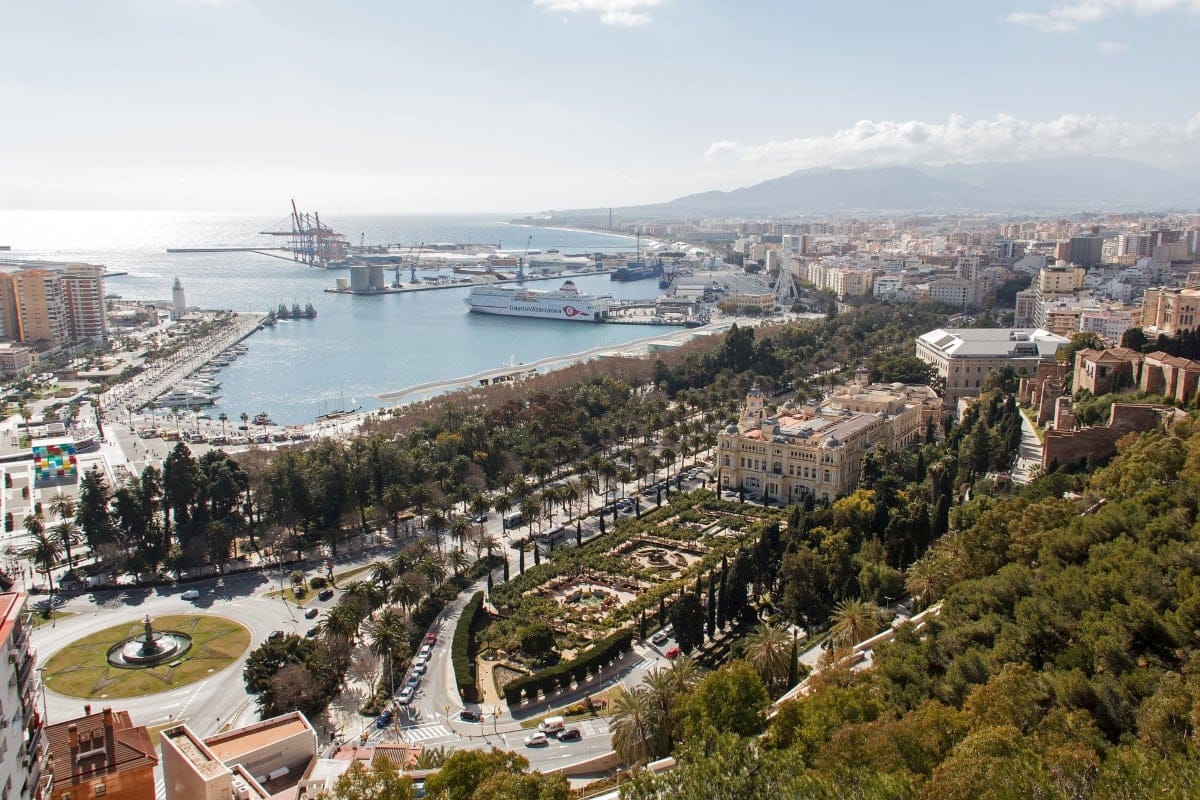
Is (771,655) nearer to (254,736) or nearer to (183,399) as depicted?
(254,736)

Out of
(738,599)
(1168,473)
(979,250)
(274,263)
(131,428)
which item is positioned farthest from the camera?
(274,263)

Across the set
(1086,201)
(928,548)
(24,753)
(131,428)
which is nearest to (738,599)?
(928,548)

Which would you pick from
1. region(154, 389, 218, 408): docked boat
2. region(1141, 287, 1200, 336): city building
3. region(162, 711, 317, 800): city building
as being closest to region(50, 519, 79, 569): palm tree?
region(162, 711, 317, 800): city building

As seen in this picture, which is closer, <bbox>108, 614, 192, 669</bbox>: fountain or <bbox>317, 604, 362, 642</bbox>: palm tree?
<bbox>317, 604, 362, 642</bbox>: palm tree

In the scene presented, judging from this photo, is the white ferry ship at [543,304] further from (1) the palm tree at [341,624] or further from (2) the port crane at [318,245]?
(1) the palm tree at [341,624]

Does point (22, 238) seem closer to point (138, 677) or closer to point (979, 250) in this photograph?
point (979, 250)

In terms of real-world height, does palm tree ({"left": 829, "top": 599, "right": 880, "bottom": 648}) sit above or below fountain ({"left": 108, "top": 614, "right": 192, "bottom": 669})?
above

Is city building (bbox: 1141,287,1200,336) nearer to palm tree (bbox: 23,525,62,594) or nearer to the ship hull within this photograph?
palm tree (bbox: 23,525,62,594)

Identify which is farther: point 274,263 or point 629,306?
point 274,263
